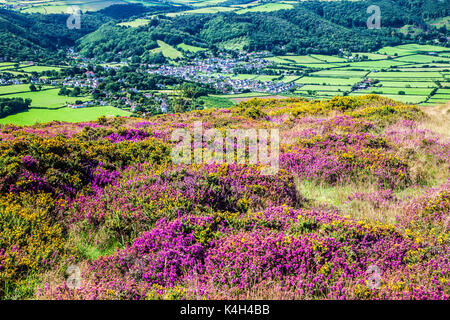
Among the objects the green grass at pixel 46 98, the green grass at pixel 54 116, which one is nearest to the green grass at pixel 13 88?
the green grass at pixel 46 98

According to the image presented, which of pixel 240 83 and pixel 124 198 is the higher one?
pixel 124 198

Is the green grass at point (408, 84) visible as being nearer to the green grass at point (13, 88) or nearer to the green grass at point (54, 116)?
the green grass at point (54, 116)

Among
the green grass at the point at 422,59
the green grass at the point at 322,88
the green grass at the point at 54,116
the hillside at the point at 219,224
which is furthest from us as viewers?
the green grass at the point at 422,59

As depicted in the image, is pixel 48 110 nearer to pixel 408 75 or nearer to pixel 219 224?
pixel 219 224

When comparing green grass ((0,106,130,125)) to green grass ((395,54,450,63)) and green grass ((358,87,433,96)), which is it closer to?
green grass ((358,87,433,96))

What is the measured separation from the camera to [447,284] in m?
4.27

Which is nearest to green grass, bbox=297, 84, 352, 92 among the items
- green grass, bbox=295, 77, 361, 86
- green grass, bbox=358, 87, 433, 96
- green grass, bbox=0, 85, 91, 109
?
green grass, bbox=295, 77, 361, 86

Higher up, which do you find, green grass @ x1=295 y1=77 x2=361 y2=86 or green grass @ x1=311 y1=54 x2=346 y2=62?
green grass @ x1=311 y1=54 x2=346 y2=62

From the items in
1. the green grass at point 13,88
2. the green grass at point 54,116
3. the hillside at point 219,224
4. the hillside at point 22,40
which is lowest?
the green grass at point 54,116

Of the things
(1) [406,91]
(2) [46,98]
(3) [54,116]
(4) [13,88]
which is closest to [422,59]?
(1) [406,91]

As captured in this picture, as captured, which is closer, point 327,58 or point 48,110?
point 48,110

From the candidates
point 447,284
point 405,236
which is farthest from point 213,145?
point 447,284

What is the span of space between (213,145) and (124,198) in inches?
191

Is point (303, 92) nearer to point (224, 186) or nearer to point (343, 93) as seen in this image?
point (343, 93)
